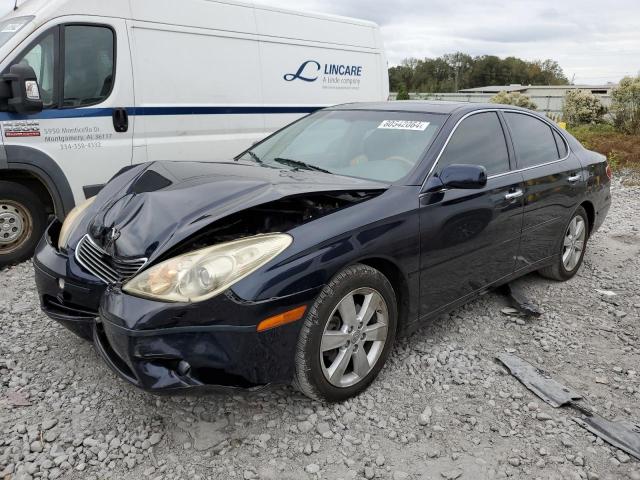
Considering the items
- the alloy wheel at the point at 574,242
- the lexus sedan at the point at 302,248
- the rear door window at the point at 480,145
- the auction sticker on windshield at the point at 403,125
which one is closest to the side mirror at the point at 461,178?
the lexus sedan at the point at 302,248

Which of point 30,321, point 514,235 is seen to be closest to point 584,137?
point 514,235

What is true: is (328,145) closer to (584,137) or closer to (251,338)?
(251,338)

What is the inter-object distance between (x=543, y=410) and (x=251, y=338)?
1623mm

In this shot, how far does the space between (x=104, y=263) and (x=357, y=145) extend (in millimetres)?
1722

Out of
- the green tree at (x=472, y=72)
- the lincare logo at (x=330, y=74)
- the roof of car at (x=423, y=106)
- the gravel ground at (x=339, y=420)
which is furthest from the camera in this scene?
the green tree at (x=472, y=72)

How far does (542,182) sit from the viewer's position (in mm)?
4031

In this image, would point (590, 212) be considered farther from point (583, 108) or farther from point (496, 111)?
point (583, 108)

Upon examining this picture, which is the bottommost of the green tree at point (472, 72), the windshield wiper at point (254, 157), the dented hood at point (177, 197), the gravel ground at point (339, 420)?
the gravel ground at point (339, 420)

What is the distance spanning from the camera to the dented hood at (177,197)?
2496 millimetres

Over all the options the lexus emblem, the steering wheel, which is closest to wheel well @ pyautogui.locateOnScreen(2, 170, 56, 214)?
the lexus emblem

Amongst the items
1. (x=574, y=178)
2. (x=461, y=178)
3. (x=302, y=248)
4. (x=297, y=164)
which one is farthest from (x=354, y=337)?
(x=574, y=178)

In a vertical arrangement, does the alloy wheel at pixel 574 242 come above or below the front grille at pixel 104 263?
below

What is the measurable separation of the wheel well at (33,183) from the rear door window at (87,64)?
2.41 ft

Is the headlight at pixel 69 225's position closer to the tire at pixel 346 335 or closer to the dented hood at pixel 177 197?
the dented hood at pixel 177 197
